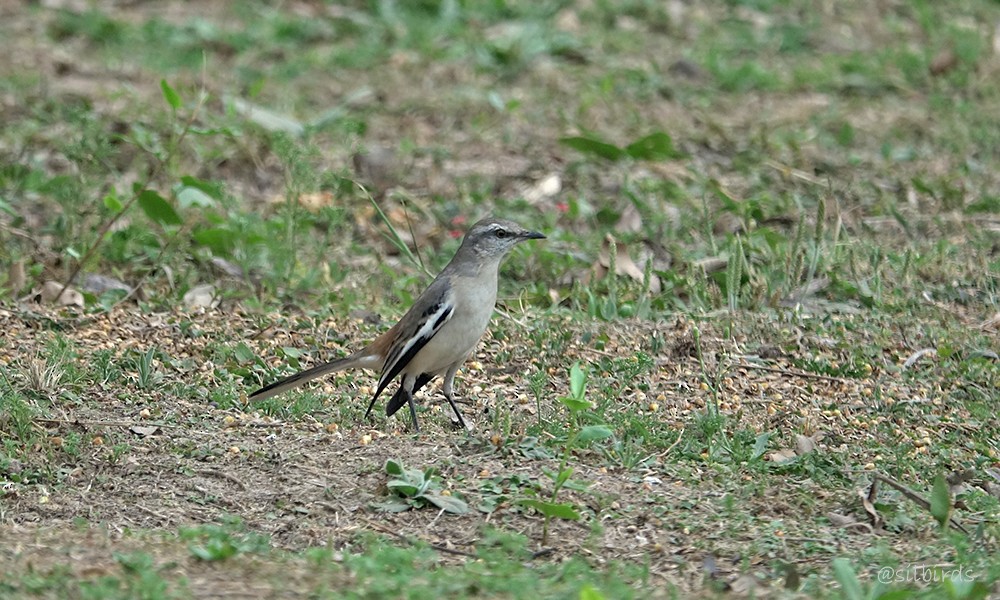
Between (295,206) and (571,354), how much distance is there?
7.30 ft

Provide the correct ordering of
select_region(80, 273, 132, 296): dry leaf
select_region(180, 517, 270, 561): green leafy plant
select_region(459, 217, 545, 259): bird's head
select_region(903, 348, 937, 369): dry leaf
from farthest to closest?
select_region(80, 273, 132, 296): dry leaf, select_region(903, 348, 937, 369): dry leaf, select_region(459, 217, 545, 259): bird's head, select_region(180, 517, 270, 561): green leafy plant

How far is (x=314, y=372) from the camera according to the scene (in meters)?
6.77

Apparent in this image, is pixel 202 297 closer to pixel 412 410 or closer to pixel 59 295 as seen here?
pixel 59 295

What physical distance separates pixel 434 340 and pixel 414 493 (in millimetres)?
1190

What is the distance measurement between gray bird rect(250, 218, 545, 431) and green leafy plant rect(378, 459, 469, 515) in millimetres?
781

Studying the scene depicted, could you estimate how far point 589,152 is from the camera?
10688mm

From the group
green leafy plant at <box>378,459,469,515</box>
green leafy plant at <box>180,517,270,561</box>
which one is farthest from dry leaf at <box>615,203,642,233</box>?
green leafy plant at <box>180,517,270,561</box>

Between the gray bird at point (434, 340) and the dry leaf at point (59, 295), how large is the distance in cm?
189

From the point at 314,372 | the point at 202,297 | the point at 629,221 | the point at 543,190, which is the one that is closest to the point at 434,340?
the point at 314,372

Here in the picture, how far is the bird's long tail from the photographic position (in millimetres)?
6691

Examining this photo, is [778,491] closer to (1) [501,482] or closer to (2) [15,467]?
(1) [501,482]

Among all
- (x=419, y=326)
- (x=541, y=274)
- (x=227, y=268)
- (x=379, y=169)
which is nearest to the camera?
(x=419, y=326)

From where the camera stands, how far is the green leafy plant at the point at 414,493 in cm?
571

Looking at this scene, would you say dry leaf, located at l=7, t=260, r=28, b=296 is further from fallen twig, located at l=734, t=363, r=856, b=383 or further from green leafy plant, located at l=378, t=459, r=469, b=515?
fallen twig, located at l=734, t=363, r=856, b=383
